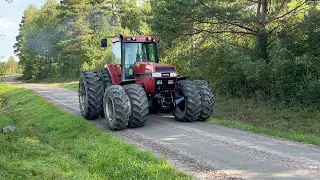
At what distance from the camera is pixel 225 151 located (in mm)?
7664

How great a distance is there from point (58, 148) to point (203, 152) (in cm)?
391

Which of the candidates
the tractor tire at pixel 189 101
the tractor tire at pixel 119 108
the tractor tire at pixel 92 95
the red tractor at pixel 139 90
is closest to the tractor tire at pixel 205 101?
the red tractor at pixel 139 90

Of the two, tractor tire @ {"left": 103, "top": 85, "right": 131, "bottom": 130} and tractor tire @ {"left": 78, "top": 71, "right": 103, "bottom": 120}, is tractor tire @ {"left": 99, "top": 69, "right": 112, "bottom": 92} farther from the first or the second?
tractor tire @ {"left": 103, "top": 85, "right": 131, "bottom": 130}

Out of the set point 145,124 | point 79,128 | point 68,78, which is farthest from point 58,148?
point 68,78

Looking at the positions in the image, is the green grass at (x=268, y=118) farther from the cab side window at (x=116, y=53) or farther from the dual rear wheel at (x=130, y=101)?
the cab side window at (x=116, y=53)

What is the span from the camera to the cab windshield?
463 inches

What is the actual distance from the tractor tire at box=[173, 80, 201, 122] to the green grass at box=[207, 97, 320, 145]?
0.73 m

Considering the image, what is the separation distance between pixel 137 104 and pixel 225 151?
3241 mm

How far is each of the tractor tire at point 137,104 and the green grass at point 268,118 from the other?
2.43 meters

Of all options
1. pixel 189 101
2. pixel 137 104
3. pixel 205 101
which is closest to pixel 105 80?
pixel 137 104

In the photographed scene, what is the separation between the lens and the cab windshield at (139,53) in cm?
1176

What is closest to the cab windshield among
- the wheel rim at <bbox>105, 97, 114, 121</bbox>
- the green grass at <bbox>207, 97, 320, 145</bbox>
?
the wheel rim at <bbox>105, 97, 114, 121</bbox>

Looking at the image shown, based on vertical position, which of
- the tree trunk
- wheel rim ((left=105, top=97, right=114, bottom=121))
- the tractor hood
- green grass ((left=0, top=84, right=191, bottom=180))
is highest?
the tree trunk

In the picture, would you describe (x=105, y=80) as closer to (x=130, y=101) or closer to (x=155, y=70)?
(x=155, y=70)
